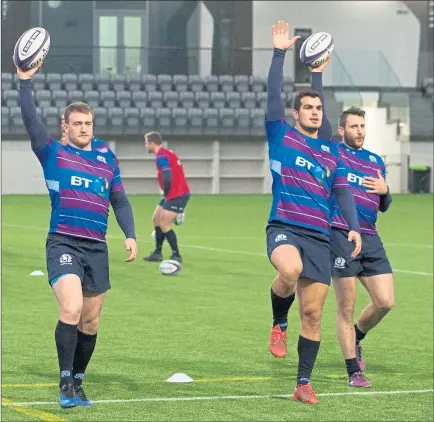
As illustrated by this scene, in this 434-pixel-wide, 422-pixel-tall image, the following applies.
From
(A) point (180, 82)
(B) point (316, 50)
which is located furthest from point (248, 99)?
(B) point (316, 50)

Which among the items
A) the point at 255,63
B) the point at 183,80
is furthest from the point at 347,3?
the point at 183,80

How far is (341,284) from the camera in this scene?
373 inches

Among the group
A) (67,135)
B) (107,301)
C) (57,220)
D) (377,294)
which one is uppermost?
(67,135)

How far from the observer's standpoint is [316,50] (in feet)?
28.2

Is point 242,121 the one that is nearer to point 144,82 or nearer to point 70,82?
point 144,82

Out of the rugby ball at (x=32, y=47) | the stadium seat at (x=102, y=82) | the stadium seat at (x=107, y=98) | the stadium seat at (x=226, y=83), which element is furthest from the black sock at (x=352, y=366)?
the stadium seat at (x=226, y=83)

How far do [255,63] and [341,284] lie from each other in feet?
114

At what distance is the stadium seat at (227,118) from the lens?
40750 mm

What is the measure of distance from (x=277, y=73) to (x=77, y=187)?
1.46 metres

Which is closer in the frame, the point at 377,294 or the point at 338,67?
the point at 377,294

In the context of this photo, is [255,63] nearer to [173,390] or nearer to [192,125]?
[192,125]

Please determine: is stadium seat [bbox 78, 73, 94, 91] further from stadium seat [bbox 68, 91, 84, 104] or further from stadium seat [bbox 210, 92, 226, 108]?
stadium seat [bbox 210, 92, 226, 108]

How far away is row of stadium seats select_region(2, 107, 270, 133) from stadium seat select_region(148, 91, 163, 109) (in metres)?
0.62

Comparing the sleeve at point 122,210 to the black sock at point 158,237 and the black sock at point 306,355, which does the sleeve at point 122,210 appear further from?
the black sock at point 158,237
